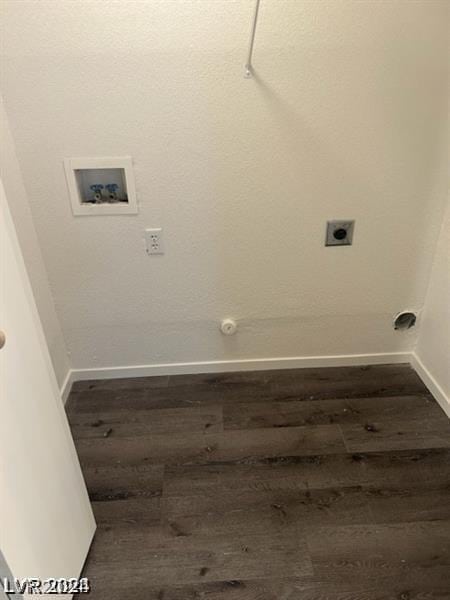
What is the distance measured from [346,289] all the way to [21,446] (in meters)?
1.46

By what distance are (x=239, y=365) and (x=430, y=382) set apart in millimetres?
915

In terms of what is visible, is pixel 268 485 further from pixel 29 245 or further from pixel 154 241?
pixel 29 245

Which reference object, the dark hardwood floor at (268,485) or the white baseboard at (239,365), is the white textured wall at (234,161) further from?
the dark hardwood floor at (268,485)

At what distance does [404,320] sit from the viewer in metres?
1.97

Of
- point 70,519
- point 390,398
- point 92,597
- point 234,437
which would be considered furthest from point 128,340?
point 390,398

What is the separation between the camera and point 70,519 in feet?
3.77

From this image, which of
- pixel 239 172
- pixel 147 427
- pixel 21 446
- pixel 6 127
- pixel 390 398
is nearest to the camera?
pixel 21 446

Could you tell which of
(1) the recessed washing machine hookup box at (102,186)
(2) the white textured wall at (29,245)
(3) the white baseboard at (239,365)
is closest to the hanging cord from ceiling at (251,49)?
(1) the recessed washing machine hookup box at (102,186)

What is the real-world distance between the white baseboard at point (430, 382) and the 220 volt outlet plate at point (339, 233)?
0.74 meters

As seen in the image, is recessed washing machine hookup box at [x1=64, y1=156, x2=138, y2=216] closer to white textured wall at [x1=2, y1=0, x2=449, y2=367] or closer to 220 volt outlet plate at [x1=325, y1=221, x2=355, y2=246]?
white textured wall at [x1=2, y1=0, x2=449, y2=367]

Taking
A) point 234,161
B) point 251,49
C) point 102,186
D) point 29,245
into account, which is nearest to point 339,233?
point 234,161

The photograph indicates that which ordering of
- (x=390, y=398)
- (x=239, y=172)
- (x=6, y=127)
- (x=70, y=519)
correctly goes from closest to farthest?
(x=70, y=519), (x=6, y=127), (x=239, y=172), (x=390, y=398)

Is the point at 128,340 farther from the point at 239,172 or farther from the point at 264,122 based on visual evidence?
the point at 264,122

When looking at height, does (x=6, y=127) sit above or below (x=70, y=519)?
above
